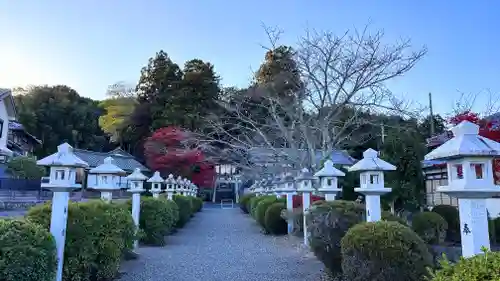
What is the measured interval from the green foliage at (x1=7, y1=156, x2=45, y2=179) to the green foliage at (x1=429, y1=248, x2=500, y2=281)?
24988mm

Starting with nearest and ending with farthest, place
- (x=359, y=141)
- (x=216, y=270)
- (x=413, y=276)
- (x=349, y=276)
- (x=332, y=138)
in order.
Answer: (x=413, y=276), (x=349, y=276), (x=216, y=270), (x=332, y=138), (x=359, y=141)

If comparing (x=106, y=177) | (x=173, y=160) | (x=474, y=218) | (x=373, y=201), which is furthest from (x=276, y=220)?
(x=173, y=160)

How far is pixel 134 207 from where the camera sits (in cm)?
884

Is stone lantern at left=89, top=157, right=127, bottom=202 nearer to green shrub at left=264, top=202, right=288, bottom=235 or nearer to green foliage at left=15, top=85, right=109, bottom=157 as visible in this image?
green shrub at left=264, top=202, right=288, bottom=235

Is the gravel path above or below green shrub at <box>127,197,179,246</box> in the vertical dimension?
below

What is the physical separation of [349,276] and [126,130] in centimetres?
4160

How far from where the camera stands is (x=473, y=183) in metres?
3.21

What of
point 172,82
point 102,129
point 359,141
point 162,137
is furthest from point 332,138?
point 102,129

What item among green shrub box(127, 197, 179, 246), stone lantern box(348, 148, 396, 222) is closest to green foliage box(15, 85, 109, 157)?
green shrub box(127, 197, 179, 246)

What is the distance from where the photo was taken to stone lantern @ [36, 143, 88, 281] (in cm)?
474

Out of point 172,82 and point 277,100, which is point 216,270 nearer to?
point 277,100

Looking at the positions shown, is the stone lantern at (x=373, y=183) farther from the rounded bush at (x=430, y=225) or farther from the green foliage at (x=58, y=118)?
the green foliage at (x=58, y=118)

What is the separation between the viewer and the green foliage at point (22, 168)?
23.6 m

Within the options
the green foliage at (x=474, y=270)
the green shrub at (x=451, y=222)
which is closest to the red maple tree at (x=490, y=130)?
the green shrub at (x=451, y=222)
